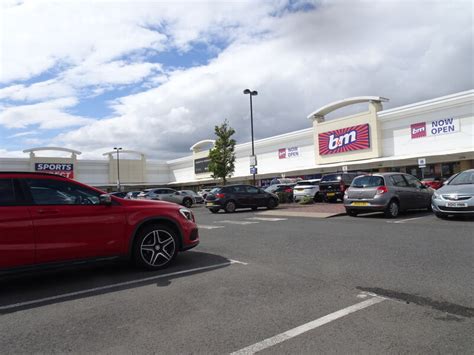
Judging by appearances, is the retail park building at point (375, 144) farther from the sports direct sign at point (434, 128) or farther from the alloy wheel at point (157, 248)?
the alloy wheel at point (157, 248)

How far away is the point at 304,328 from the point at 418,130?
34220 millimetres

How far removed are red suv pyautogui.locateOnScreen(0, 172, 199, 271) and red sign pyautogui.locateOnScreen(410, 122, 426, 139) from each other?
105ft

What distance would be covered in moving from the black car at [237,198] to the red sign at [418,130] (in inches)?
757

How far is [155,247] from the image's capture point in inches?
260

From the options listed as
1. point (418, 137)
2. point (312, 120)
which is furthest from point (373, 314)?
point (312, 120)

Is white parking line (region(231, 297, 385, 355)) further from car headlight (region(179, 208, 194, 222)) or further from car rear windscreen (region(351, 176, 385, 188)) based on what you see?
car rear windscreen (region(351, 176, 385, 188))

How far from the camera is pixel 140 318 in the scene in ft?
14.3

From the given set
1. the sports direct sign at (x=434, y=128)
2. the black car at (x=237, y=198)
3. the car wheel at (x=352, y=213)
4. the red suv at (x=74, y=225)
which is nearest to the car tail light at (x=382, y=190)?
the car wheel at (x=352, y=213)

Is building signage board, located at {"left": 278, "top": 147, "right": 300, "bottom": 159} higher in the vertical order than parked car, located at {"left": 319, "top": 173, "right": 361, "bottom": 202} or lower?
higher

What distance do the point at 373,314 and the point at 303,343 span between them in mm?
1087

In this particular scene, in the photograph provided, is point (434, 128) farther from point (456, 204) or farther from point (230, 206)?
point (456, 204)

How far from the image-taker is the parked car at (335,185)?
22109 mm

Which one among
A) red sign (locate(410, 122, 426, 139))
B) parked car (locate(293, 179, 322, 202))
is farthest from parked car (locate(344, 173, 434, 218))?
red sign (locate(410, 122, 426, 139))

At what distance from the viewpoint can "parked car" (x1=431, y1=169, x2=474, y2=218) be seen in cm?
1152
